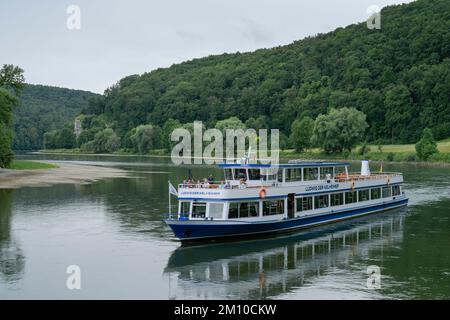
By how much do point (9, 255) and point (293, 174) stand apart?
2336cm

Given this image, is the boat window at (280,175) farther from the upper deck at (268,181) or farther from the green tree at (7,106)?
the green tree at (7,106)

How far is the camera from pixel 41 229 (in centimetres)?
4853

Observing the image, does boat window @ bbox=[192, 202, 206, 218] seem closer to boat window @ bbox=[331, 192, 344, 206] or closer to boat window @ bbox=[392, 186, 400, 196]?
boat window @ bbox=[331, 192, 344, 206]

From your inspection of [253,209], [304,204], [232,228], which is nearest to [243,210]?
[253,209]

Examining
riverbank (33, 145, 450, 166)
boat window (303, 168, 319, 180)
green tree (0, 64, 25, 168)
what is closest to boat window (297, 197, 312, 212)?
boat window (303, 168, 319, 180)

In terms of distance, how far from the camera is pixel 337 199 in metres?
54.7

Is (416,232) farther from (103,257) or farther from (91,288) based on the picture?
(91,288)

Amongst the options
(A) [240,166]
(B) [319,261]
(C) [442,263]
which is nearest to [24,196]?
(A) [240,166]

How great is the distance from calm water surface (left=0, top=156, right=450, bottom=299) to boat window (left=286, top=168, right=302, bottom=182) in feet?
15.7

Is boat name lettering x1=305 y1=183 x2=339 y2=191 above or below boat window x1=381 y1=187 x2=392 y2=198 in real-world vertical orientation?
above

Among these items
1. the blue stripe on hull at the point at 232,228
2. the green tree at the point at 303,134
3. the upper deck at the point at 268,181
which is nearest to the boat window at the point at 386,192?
the upper deck at the point at 268,181

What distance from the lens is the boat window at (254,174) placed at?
47.0m

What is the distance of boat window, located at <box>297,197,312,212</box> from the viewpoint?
49000 millimetres
